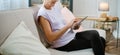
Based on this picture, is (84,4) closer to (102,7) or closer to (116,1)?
(116,1)

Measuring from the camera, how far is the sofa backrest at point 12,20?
1.70 m

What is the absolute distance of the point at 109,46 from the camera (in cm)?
392

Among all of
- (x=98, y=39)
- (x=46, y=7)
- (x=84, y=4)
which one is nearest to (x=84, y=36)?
(x=98, y=39)

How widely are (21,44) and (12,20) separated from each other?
285 millimetres

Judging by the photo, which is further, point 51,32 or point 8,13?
point 51,32

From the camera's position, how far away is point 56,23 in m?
2.21

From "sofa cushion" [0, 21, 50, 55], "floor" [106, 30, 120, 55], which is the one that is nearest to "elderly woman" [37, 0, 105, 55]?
"sofa cushion" [0, 21, 50, 55]

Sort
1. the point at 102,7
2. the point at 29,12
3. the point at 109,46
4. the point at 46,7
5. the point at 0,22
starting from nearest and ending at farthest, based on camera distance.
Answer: the point at 0,22 < the point at 29,12 < the point at 46,7 < the point at 102,7 < the point at 109,46

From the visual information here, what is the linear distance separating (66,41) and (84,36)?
190mm

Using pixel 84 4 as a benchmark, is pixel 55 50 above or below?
below

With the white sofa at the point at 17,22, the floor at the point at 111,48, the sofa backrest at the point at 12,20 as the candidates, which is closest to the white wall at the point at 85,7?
the floor at the point at 111,48

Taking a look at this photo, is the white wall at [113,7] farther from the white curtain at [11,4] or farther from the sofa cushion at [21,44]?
the sofa cushion at [21,44]

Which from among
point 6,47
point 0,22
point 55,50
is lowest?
point 55,50

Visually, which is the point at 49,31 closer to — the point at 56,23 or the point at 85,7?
the point at 56,23
